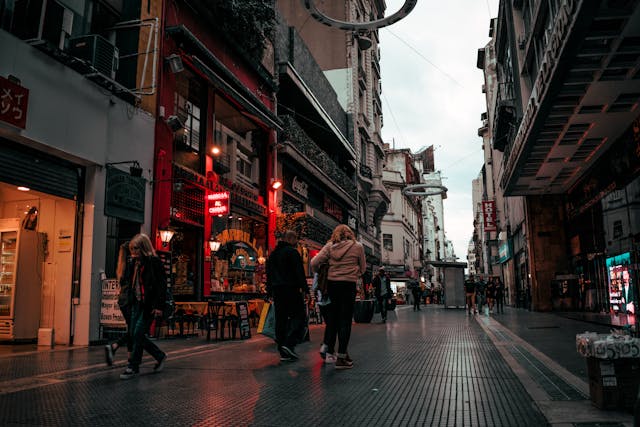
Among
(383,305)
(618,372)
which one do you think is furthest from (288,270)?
(383,305)

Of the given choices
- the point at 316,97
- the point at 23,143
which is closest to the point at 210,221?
the point at 23,143

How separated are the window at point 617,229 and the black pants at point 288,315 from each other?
33.4 ft

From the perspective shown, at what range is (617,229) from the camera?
1424 cm

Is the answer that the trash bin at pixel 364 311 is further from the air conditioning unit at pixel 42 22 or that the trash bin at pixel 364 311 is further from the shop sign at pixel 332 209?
the shop sign at pixel 332 209

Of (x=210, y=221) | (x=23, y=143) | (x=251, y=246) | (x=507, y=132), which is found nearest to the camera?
(x=23, y=143)

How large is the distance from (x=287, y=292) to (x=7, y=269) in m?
6.91

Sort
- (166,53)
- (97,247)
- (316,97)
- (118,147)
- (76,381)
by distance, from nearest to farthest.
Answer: (76,381) → (97,247) → (118,147) → (166,53) → (316,97)

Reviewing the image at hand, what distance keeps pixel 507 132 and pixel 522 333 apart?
66.5 ft

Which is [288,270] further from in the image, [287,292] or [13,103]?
[13,103]

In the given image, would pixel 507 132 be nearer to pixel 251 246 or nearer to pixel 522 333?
pixel 251 246

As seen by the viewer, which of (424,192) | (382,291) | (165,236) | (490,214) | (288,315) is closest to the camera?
(288,315)

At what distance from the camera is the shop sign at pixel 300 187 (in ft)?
81.6

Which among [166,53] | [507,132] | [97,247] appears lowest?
[97,247]

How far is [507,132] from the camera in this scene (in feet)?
98.7
